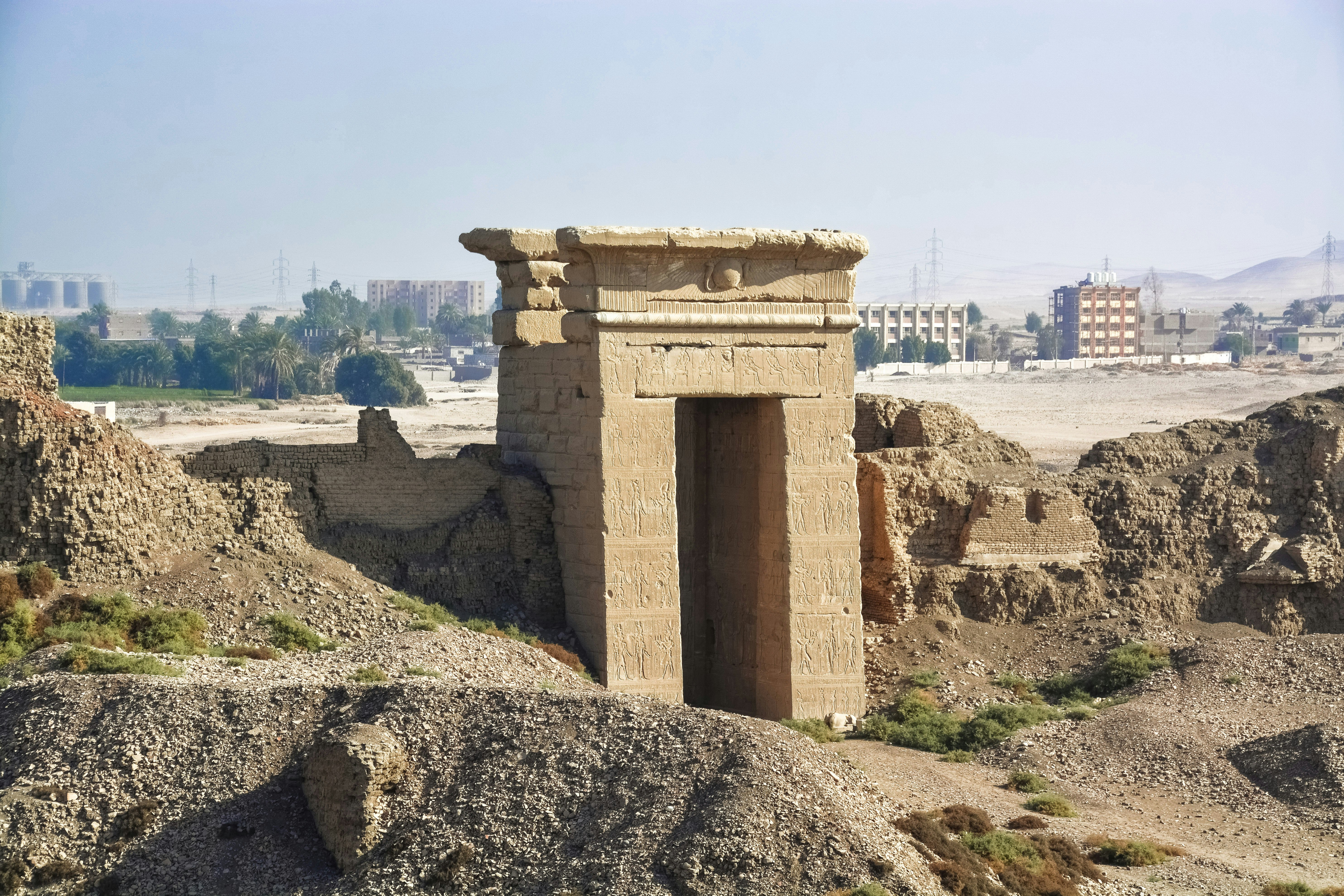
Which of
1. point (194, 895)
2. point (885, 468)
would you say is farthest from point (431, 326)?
point (194, 895)

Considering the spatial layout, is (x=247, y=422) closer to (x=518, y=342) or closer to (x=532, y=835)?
(x=518, y=342)

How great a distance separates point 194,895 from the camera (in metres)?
16.7

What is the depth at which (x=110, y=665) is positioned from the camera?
1917 cm

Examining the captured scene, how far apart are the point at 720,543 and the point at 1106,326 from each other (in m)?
116

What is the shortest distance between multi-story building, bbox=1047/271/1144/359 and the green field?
6619cm

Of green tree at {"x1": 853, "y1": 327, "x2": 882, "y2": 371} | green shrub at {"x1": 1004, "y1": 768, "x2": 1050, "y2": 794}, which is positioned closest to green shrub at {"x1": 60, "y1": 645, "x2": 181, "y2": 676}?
green shrub at {"x1": 1004, "y1": 768, "x2": 1050, "y2": 794}

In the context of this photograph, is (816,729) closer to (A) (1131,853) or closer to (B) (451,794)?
(A) (1131,853)

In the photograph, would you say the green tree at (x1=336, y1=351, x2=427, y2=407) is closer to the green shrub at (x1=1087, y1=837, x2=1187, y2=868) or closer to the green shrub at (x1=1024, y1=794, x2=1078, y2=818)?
the green shrub at (x1=1024, y1=794, x2=1078, y2=818)

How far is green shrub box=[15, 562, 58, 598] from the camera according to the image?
20.9 meters

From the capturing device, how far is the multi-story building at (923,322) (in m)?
131

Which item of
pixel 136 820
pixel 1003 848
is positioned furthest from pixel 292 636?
pixel 1003 848

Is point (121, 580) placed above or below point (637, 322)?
below

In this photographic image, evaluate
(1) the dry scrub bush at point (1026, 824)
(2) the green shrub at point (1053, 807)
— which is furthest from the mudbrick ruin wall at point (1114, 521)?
(1) the dry scrub bush at point (1026, 824)

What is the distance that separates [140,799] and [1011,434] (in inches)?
2097
